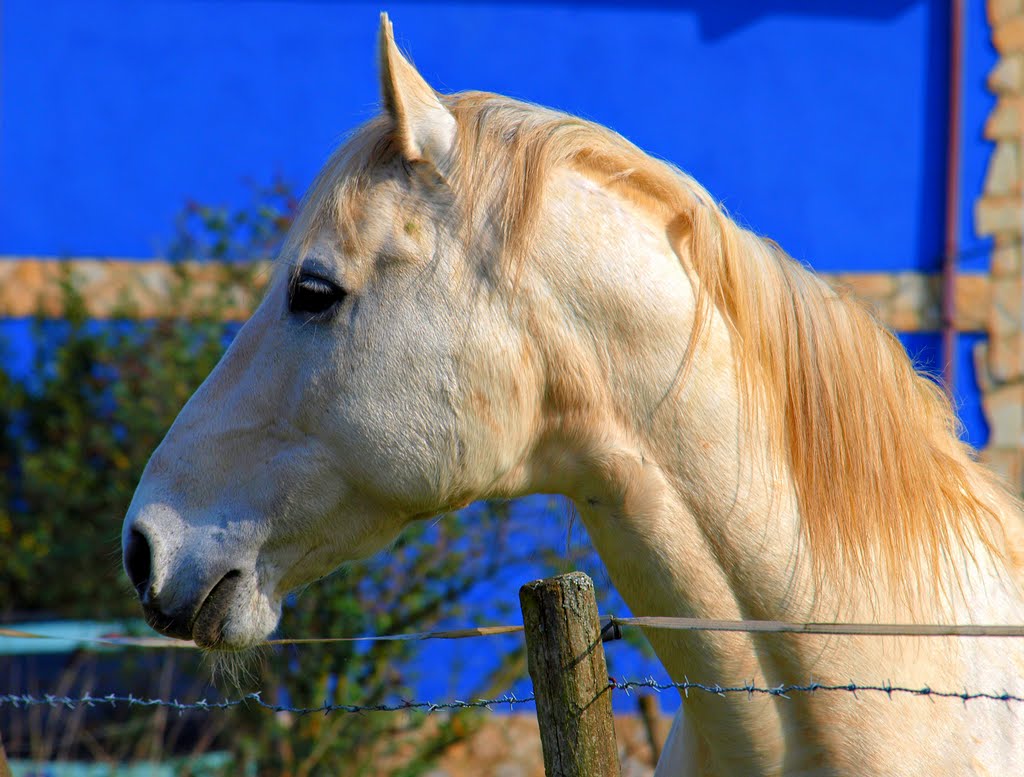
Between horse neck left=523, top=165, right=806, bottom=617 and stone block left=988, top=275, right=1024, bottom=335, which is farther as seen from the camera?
stone block left=988, top=275, right=1024, bottom=335

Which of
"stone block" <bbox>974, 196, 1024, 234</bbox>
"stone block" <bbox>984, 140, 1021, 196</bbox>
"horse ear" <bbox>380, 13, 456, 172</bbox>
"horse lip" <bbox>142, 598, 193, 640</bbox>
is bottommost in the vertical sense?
"horse lip" <bbox>142, 598, 193, 640</bbox>

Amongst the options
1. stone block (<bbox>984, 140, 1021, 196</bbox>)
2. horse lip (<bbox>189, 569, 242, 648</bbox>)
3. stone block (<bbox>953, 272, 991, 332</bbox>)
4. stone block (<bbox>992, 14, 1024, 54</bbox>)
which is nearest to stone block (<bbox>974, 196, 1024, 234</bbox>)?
stone block (<bbox>984, 140, 1021, 196</bbox>)

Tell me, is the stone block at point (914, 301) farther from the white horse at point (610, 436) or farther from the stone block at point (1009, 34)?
the white horse at point (610, 436)

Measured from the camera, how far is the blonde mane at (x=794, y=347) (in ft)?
5.55

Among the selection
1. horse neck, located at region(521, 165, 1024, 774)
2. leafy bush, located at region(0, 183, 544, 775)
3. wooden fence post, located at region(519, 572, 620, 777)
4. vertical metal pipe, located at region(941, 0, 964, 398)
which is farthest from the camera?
vertical metal pipe, located at region(941, 0, 964, 398)

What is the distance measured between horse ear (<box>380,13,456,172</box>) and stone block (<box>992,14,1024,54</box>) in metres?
4.88

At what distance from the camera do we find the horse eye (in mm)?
1758

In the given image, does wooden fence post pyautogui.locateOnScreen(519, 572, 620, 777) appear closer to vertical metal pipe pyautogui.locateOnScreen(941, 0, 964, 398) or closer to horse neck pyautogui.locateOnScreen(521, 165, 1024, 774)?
horse neck pyautogui.locateOnScreen(521, 165, 1024, 774)

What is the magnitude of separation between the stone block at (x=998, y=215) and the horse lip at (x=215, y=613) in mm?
5080

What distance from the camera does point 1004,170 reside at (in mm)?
5535

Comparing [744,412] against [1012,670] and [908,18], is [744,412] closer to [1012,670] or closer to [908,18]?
[1012,670]

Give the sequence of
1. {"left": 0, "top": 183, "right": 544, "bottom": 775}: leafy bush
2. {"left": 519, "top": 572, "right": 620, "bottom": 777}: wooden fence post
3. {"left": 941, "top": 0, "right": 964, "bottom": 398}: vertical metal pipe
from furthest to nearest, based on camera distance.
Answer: {"left": 941, "top": 0, "right": 964, "bottom": 398}: vertical metal pipe, {"left": 0, "top": 183, "right": 544, "bottom": 775}: leafy bush, {"left": 519, "top": 572, "right": 620, "bottom": 777}: wooden fence post

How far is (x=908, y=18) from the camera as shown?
557 centimetres

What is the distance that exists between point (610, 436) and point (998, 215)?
15.5 ft
